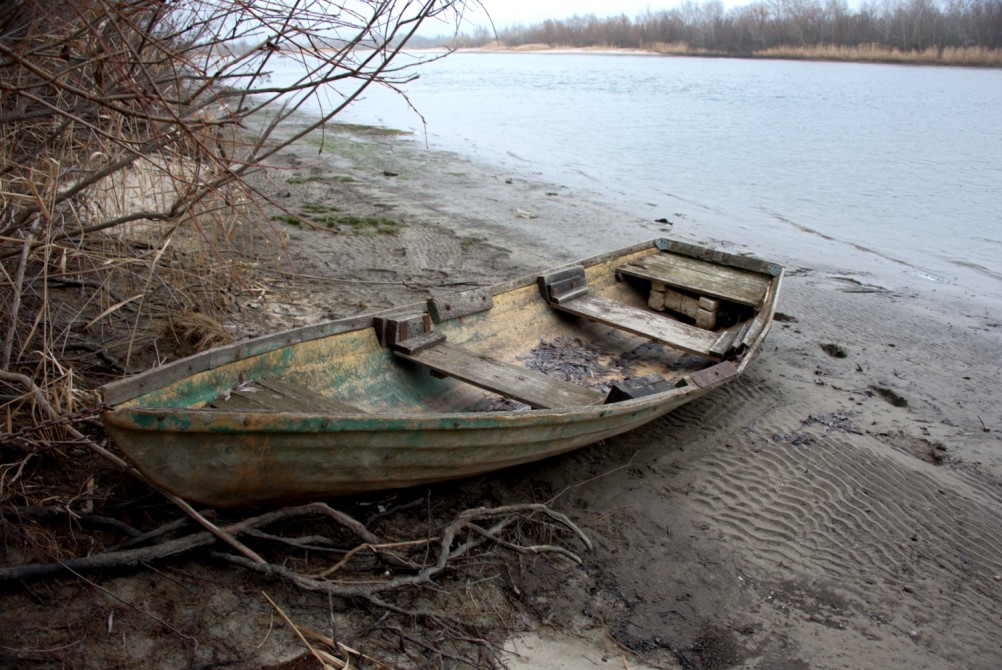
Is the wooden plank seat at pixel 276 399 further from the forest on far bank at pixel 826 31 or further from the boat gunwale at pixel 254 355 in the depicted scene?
A: the forest on far bank at pixel 826 31

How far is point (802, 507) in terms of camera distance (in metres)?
4.32

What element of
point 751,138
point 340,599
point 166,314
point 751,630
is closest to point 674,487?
point 751,630

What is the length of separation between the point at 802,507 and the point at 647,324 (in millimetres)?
1762

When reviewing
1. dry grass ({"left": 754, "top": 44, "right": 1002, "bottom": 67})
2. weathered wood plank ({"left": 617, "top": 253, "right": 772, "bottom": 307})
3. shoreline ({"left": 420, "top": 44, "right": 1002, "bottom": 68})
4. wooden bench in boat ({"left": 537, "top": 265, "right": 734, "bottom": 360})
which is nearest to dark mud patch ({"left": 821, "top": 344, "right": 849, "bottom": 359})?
weathered wood plank ({"left": 617, "top": 253, "right": 772, "bottom": 307})

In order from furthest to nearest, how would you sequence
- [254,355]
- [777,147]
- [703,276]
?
[777,147] → [703,276] → [254,355]

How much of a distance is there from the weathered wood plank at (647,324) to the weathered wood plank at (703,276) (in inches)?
22.3

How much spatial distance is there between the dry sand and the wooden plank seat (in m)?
1.14

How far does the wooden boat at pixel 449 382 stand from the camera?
293cm

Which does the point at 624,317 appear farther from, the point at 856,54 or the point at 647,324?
the point at 856,54

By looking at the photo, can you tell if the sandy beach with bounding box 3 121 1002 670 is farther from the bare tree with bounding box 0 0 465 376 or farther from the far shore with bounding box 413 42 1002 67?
the far shore with bounding box 413 42 1002 67

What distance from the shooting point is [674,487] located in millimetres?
4402

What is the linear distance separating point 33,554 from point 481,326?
2911mm

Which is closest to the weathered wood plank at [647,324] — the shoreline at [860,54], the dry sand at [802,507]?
the dry sand at [802,507]

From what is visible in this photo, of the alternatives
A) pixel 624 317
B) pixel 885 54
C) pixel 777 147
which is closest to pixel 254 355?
pixel 624 317
